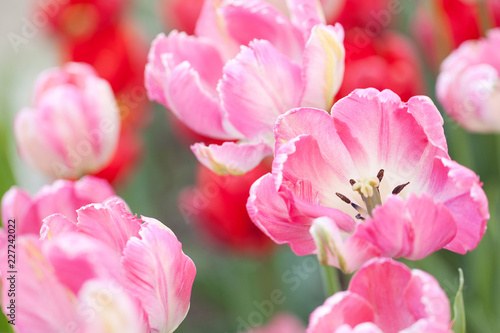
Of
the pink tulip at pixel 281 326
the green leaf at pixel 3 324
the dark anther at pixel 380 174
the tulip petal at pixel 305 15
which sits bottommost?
the pink tulip at pixel 281 326

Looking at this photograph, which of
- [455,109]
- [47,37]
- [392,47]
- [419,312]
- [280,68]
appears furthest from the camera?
[47,37]

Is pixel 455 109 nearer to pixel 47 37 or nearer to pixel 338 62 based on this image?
pixel 338 62

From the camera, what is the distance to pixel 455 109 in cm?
46

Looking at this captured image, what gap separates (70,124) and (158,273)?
0.29 metres

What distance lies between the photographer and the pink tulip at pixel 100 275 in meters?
0.23

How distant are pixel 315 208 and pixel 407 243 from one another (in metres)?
0.04

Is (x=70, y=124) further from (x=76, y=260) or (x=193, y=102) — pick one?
(x=76, y=260)

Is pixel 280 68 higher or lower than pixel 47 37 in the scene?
higher

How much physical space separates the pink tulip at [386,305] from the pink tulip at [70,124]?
296mm

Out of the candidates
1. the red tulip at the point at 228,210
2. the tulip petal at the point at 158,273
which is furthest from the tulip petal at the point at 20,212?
the red tulip at the point at 228,210

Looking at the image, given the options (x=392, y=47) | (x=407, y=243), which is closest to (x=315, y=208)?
(x=407, y=243)

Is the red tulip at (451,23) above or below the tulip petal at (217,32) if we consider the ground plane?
below

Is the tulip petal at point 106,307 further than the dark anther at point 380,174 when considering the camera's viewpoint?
No

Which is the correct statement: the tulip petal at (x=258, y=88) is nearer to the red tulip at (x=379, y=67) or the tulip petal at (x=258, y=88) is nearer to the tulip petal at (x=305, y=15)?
the tulip petal at (x=305, y=15)
